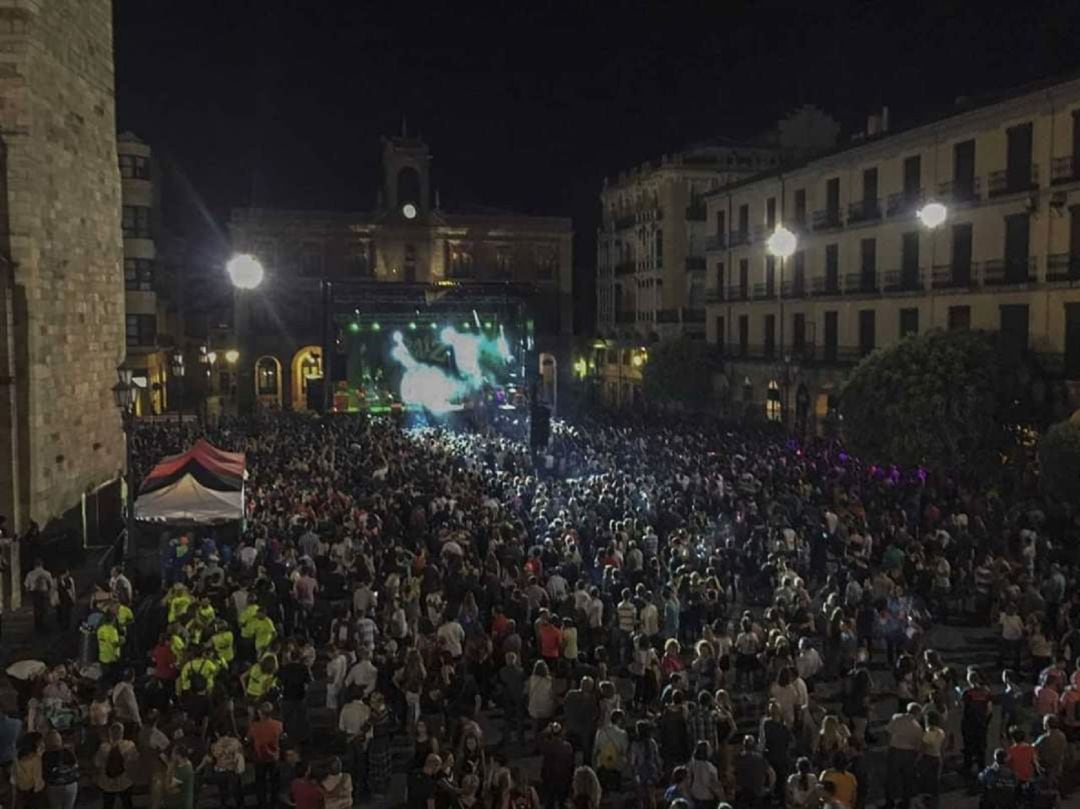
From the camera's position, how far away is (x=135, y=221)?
4481 cm

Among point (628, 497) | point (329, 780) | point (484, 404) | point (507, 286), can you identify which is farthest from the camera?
point (484, 404)

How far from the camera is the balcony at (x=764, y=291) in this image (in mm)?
45594

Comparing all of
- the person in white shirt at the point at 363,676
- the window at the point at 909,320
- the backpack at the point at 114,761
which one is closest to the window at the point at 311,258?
the window at the point at 909,320

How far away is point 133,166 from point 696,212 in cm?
2795

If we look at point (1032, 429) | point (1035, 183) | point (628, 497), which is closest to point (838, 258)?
point (1035, 183)

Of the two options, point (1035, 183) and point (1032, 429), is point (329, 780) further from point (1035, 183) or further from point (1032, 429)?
point (1035, 183)

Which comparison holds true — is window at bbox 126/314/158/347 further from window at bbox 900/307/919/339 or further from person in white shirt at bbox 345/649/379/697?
person in white shirt at bbox 345/649/379/697

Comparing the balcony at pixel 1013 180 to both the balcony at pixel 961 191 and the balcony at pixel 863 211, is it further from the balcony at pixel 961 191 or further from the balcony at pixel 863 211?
the balcony at pixel 863 211

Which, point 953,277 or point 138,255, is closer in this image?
point 953,277

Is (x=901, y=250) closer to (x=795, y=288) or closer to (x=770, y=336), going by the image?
(x=795, y=288)

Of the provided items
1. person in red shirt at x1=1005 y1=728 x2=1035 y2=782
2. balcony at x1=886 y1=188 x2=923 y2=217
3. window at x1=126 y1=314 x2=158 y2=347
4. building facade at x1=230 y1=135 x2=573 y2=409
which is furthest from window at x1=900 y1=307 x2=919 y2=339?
window at x1=126 y1=314 x2=158 y2=347

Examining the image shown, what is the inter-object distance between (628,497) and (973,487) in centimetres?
1025

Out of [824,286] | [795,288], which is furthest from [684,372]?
[824,286]

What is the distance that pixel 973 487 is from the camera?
1072 inches
